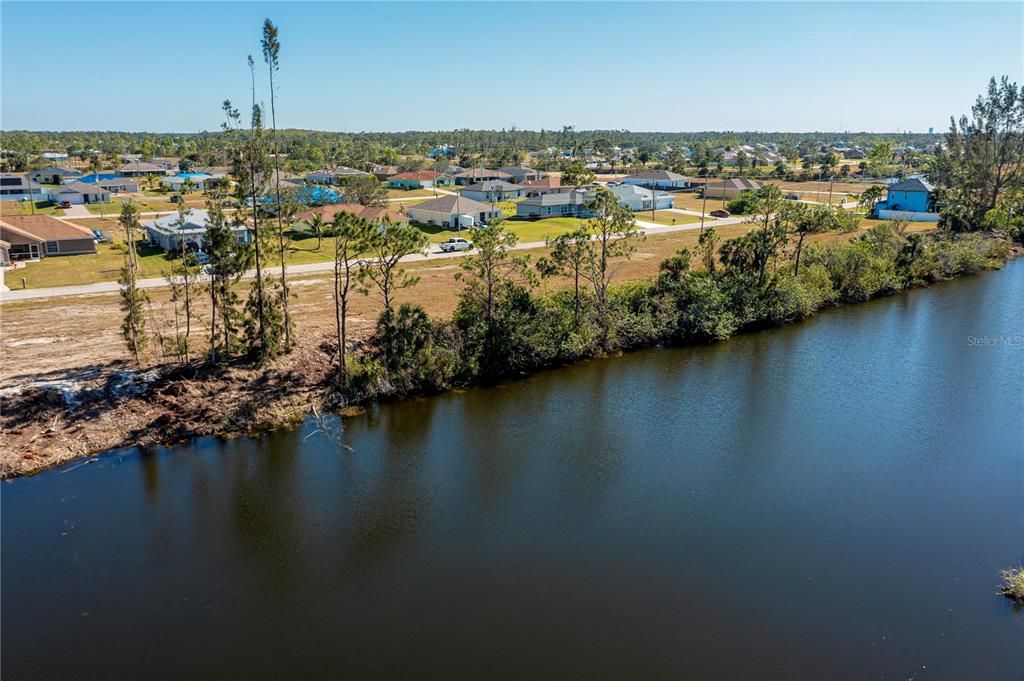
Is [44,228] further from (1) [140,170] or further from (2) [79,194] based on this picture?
(1) [140,170]

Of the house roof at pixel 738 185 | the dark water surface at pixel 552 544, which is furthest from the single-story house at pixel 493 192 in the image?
the dark water surface at pixel 552 544

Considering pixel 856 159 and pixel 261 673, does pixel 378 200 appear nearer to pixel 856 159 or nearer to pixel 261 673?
pixel 261 673

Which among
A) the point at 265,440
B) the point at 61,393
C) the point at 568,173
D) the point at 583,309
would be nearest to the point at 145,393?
the point at 61,393

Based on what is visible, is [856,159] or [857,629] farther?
[856,159]

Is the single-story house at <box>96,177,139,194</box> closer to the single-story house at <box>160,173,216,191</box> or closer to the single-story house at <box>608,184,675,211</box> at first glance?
→ the single-story house at <box>160,173,216,191</box>


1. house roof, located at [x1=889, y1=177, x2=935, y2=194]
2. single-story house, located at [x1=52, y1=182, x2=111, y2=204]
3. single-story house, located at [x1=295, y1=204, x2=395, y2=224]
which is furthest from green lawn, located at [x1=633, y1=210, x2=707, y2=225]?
single-story house, located at [x1=52, y1=182, x2=111, y2=204]
